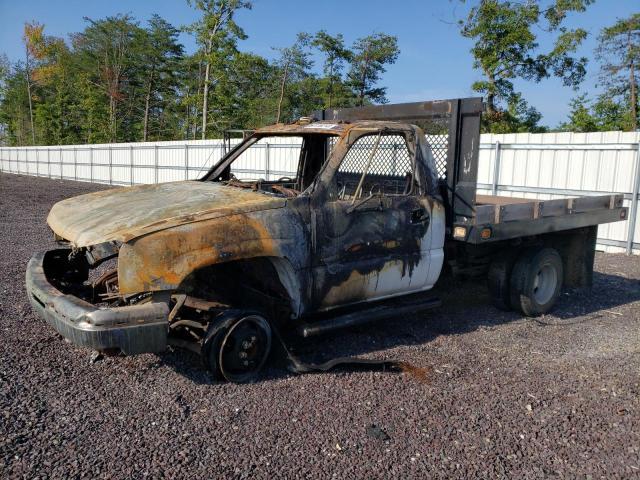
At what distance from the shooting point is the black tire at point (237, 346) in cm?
402

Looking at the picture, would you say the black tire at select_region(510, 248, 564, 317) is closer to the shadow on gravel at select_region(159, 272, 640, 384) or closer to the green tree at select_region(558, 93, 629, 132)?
the shadow on gravel at select_region(159, 272, 640, 384)

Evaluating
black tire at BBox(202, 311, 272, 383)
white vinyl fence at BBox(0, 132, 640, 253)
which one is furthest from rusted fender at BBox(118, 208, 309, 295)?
white vinyl fence at BBox(0, 132, 640, 253)

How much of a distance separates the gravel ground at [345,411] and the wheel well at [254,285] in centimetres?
56

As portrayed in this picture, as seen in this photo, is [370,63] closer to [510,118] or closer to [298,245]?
[510,118]

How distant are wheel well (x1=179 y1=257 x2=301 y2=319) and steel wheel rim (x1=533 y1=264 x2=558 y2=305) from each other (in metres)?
3.32

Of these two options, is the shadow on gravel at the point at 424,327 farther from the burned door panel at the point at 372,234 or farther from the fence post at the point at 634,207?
the fence post at the point at 634,207

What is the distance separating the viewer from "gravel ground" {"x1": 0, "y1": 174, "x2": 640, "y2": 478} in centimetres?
316

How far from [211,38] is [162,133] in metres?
16.6

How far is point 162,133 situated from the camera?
149 feet

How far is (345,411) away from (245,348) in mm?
910

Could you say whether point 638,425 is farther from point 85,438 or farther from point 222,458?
point 85,438

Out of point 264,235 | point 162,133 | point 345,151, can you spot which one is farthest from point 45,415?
point 162,133

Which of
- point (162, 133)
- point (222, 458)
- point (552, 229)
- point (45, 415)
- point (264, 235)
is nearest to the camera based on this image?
point (222, 458)

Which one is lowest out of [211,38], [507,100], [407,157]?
[407,157]
